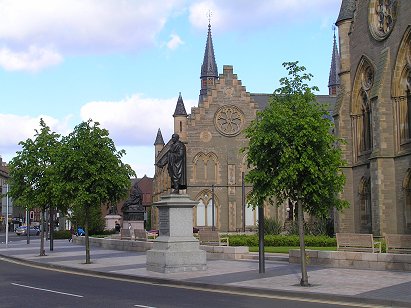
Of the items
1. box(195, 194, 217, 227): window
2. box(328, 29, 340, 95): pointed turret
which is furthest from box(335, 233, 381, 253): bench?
box(328, 29, 340, 95): pointed turret

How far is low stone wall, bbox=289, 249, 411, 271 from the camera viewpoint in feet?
59.4

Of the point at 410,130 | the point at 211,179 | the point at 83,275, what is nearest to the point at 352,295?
the point at 83,275

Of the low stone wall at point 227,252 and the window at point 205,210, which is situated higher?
the window at point 205,210

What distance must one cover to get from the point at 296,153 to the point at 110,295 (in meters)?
6.03

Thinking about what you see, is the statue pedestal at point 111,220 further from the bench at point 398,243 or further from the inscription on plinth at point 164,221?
the bench at point 398,243

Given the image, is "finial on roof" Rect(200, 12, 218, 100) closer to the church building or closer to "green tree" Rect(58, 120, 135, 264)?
the church building

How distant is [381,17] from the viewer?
32.9 meters

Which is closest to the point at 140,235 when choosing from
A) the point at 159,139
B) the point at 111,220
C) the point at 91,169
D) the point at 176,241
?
the point at 91,169

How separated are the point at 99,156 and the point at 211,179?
137 feet

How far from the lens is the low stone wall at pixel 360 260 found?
18.1 metres

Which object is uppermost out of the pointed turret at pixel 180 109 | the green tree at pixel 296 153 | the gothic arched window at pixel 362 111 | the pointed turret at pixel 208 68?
the pointed turret at pixel 208 68

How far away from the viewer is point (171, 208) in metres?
19.4

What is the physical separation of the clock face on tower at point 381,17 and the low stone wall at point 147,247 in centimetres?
1472

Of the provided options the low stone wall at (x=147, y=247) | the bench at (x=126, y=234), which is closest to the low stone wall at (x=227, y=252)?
the low stone wall at (x=147, y=247)
